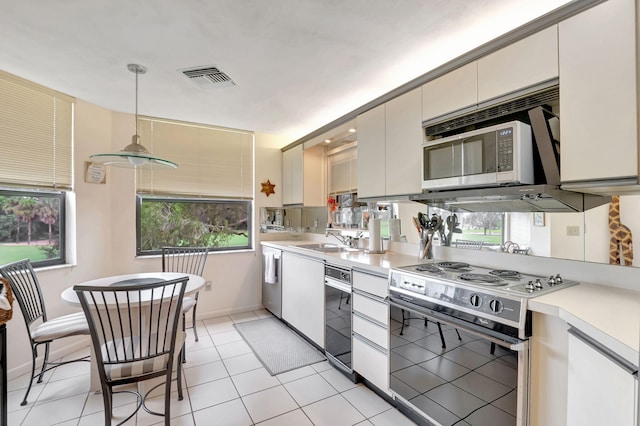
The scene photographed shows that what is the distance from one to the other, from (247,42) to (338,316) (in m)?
2.19

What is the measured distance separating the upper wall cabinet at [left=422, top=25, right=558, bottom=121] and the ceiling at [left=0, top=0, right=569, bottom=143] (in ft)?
0.83

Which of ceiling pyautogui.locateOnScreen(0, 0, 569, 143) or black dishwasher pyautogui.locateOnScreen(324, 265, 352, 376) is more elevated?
ceiling pyautogui.locateOnScreen(0, 0, 569, 143)

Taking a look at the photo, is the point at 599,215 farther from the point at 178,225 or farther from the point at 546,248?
the point at 178,225

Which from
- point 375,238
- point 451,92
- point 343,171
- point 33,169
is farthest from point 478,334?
point 33,169

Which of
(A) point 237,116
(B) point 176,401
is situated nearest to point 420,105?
(A) point 237,116

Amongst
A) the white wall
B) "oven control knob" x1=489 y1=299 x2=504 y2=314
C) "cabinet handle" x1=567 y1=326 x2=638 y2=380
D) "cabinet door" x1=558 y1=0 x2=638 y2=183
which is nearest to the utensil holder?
"oven control knob" x1=489 y1=299 x2=504 y2=314

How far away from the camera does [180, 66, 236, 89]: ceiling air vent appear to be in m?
2.34

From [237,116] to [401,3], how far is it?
2.29 metres

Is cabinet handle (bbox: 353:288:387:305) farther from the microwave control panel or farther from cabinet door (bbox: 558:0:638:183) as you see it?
cabinet door (bbox: 558:0:638:183)

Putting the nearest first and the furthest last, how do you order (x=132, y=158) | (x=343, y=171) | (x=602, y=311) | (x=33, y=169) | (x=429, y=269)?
(x=602, y=311) < (x=429, y=269) < (x=132, y=158) < (x=33, y=169) < (x=343, y=171)

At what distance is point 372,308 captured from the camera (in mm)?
2107

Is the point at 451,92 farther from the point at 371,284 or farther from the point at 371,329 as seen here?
the point at 371,329

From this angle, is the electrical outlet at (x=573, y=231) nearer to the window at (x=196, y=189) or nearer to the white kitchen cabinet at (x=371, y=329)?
the white kitchen cabinet at (x=371, y=329)

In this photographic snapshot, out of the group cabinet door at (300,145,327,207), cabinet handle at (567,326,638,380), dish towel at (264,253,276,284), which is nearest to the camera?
cabinet handle at (567,326,638,380)
